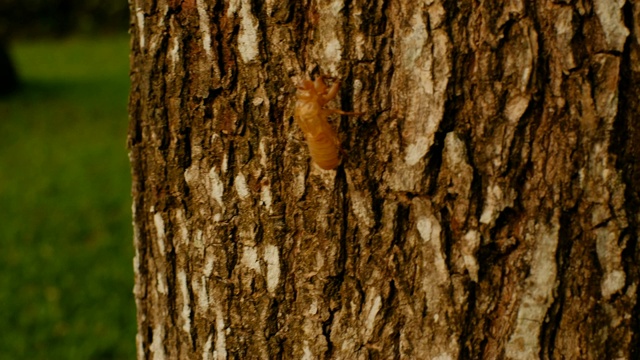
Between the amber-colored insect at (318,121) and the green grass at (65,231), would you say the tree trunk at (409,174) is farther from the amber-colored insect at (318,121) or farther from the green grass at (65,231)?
the green grass at (65,231)

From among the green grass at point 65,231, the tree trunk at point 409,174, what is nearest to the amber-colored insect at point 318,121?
the tree trunk at point 409,174

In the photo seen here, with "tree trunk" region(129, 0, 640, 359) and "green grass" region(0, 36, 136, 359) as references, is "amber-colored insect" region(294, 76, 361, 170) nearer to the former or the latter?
"tree trunk" region(129, 0, 640, 359)

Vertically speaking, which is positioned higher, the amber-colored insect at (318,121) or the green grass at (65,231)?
the amber-colored insect at (318,121)

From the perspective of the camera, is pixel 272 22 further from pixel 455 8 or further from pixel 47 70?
pixel 47 70

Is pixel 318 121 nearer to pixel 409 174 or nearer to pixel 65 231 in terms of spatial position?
pixel 409 174

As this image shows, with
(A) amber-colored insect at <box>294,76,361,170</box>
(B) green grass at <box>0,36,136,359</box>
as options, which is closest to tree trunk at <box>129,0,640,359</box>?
(A) amber-colored insect at <box>294,76,361,170</box>

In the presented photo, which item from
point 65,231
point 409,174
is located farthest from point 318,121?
point 65,231
